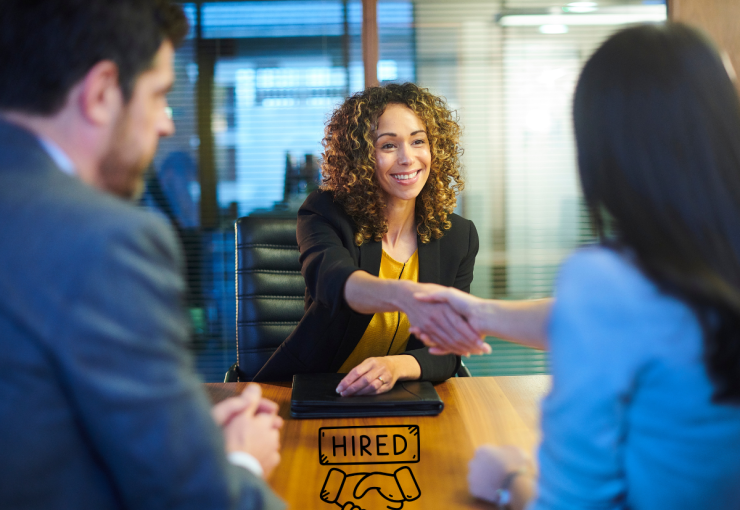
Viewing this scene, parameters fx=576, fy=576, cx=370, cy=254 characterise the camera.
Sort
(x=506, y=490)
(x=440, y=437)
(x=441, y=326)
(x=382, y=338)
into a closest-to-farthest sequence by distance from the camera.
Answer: (x=506, y=490), (x=440, y=437), (x=441, y=326), (x=382, y=338)

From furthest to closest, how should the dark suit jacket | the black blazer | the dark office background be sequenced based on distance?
the dark office background
the black blazer
the dark suit jacket

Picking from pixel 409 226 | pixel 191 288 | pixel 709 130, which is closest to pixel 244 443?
pixel 709 130

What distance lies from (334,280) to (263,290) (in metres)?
0.60

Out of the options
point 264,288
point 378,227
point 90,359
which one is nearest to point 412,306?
point 378,227

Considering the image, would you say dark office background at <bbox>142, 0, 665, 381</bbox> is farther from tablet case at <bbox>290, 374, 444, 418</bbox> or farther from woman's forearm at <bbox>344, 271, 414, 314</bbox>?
tablet case at <bbox>290, 374, 444, 418</bbox>

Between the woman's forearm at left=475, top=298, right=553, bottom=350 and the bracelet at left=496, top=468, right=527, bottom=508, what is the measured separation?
0.38 metres

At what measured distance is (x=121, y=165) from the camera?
2.30 ft

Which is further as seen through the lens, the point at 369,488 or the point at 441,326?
the point at 441,326

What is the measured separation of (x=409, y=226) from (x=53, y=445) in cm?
155

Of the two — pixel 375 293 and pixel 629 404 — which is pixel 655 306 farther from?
pixel 375 293

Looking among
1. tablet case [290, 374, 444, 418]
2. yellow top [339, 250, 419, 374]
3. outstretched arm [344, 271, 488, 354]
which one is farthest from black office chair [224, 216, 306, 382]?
tablet case [290, 374, 444, 418]

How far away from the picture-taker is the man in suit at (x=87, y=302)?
0.53 metres

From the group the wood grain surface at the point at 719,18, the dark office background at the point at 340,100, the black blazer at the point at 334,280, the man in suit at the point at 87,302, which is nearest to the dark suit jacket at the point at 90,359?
the man in suit at the point at 87,302

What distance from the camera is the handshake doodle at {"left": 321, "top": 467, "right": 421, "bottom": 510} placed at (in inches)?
36.6
